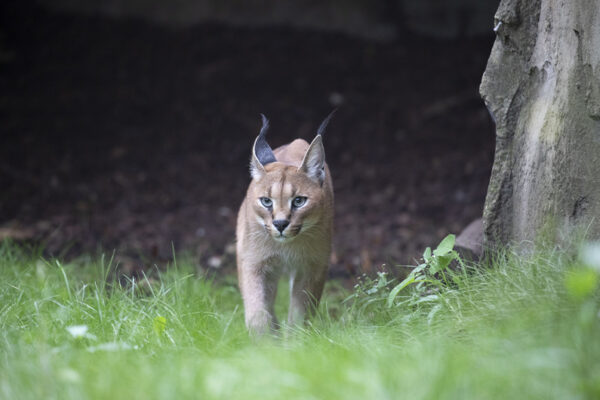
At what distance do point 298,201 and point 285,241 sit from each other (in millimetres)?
298

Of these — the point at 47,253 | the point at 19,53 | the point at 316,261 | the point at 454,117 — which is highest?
the point at 19,53

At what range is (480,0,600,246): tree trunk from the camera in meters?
4.33

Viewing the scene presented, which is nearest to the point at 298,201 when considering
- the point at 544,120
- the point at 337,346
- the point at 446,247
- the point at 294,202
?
the point at 294,202

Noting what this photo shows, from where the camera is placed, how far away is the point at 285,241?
4.96m

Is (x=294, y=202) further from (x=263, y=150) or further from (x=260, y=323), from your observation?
(x=260, y=323)

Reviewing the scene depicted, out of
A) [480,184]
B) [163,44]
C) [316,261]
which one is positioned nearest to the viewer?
[316,261]

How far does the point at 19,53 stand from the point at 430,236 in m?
7.83

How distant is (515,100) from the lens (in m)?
4.79

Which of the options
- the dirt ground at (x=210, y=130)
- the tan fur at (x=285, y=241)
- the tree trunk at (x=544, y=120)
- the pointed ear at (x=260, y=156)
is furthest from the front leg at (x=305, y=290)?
the dirt ground at (x=210, y=130)

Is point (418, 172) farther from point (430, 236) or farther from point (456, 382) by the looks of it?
point (456, 382)

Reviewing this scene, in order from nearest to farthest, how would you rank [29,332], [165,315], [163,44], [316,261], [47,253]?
[29,332], [165,315], [316,261], [47,253], [163,44]

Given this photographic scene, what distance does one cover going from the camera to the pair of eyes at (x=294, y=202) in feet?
16.1

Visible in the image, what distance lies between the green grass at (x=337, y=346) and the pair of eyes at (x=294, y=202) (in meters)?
0.76

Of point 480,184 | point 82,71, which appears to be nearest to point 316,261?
point 480,184
